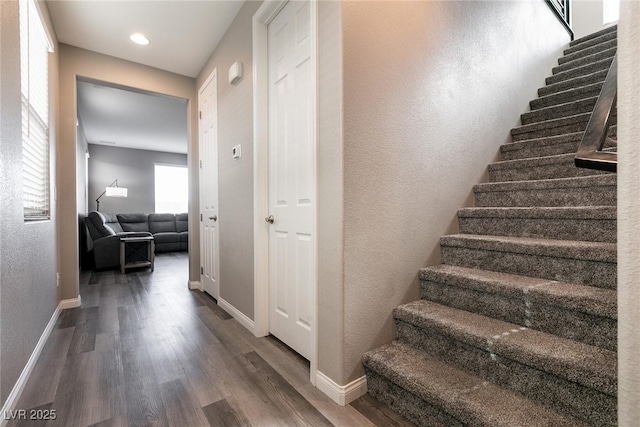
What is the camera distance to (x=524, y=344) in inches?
45.0

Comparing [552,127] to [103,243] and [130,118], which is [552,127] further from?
[130,118]

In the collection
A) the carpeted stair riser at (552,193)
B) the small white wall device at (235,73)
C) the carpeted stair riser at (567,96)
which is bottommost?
the carpeted stair riser at (552,193)

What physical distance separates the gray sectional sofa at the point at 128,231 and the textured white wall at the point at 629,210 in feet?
18.1

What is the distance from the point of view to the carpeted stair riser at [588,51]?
3138 mm

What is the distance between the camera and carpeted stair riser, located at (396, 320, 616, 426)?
0.96 meters

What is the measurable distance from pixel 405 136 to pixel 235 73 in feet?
5.19

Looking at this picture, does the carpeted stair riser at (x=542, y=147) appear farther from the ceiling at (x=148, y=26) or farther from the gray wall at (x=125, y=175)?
the gray wall at (x=125, y=175)

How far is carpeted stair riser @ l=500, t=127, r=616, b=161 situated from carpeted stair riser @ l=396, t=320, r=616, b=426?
5.85 ft

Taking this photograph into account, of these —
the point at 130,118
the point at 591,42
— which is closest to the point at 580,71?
the point at 591,42

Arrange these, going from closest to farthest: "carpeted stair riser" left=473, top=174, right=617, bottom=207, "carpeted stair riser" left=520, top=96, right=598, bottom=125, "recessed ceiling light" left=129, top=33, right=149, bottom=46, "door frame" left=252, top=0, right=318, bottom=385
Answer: "carpeted stair riser" left=473, top=174, right=617, bottom=207 < "door frame" left=252, top=0, right=318, bottom=385 < "carpeted stair riser" left=520, top=96, right=598, bottom=125 < "recessed ceiling light" left=129, top=33, right=149, bottom=46

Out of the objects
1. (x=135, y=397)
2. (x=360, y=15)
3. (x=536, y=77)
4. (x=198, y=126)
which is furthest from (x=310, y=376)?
(x=536, y=77)

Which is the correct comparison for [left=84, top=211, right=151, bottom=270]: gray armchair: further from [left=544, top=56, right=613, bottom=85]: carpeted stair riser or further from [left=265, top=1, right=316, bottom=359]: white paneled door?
[left=544, top=56, right=613, bottom=85]: carpeted stair riser

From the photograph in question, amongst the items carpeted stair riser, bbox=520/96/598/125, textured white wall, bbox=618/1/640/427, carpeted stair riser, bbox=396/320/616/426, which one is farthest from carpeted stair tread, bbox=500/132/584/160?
textured white wall, bbox=618/1/640/427

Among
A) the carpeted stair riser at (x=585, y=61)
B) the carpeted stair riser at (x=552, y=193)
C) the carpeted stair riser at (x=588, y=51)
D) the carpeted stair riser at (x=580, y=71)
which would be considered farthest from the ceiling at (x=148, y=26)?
Result: the carpeted stair riser at (x=588, y=51)
